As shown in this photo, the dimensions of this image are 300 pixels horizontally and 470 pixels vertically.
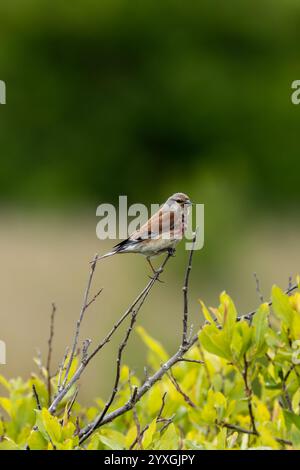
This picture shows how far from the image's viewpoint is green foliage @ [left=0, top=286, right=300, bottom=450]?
1.49 m

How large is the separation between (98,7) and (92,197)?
3433 millimetres

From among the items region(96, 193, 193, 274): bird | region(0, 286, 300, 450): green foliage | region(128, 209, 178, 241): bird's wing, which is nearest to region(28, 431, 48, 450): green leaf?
region(0, 286, 300, 450): green foliage

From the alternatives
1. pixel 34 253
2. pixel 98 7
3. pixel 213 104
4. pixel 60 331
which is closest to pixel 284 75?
pixel 213 104

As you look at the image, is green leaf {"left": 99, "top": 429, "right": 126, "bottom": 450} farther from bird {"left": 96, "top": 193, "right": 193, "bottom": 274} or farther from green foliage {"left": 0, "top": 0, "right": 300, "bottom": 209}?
green foliage {"left": 0, "top": 0, "right": 300, "bottom": 209}

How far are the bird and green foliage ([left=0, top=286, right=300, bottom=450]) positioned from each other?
0.17 m

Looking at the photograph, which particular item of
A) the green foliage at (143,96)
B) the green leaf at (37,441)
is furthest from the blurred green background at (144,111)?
the green leaf at (37,441)

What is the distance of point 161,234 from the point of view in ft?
5.82

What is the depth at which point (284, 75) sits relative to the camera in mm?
14062

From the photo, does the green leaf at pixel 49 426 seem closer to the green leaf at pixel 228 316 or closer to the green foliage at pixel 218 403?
the green foliage at pixel 218 403

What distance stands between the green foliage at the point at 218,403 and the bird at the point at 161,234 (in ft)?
0.56

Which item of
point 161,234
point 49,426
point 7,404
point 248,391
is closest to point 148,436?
point 49,426

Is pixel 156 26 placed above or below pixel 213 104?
above

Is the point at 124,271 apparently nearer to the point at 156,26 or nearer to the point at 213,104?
the point at 213,104

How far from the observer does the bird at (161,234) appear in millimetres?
1624
